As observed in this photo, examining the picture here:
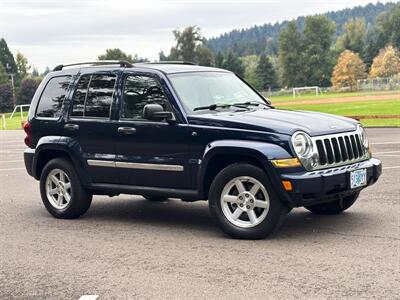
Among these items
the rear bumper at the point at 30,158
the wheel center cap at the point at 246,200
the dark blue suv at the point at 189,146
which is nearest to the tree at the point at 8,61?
the rear bumper at the point at 30,158

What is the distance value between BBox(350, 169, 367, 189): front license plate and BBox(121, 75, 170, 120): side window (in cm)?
226

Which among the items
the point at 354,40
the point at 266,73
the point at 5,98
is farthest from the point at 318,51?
the point at 5,98

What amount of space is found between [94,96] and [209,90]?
1487 mm

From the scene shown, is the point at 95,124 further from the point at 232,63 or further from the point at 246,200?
the point at 232,63

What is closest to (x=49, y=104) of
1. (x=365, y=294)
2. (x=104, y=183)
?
(x=104, y=183)

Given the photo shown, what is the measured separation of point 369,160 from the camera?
24.1ft

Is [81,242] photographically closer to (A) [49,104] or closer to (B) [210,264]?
(B) [210,264]

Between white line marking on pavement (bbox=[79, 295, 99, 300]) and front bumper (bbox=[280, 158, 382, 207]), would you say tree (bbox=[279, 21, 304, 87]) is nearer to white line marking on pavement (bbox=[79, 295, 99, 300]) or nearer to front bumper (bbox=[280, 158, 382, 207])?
front bumper (bbox=[280, 158, 382, 207])

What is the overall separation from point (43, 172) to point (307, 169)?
3705mm


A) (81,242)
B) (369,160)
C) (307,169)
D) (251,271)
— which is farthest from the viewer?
(369,160)

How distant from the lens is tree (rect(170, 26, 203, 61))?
427 ft

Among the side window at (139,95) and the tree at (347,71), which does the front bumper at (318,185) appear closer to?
the side window at (139,95)

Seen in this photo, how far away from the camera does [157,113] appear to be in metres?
7.13

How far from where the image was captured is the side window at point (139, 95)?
7492mm
